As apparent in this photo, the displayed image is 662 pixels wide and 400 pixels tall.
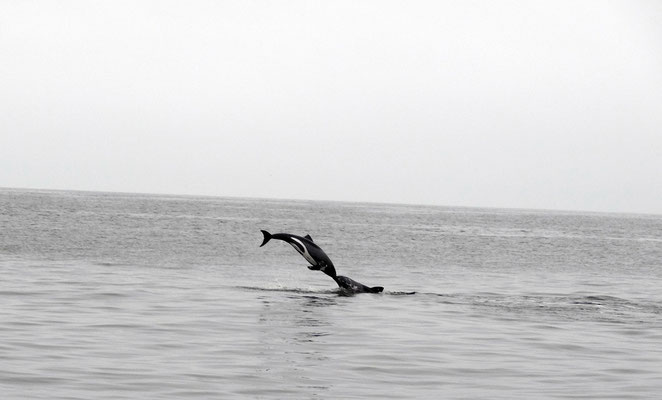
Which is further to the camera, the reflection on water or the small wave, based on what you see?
the small wave

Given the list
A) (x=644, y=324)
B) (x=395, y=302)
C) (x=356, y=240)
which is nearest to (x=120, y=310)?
(x=395, y=302)

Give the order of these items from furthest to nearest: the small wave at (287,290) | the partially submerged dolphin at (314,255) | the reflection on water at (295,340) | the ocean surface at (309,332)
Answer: the small wave at (287,290)
the partially submerged dolphin at (314,255)
the reflection on water at (295,340)
the ocean surface at (309,332)

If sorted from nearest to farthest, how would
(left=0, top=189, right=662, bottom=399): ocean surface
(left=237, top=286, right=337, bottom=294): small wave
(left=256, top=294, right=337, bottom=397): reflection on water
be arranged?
(left=0, top=189, right=662, bottom=399): ocean surface < (left=256, top=294, right=337, bottom=397): reflection on water < (left=237, top=286, right=337, bottom=294): small wave

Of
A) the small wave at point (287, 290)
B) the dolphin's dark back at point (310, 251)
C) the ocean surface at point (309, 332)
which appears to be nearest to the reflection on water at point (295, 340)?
the ocean surface at point (309, 332)

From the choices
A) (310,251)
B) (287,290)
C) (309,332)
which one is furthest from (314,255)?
(309,332)

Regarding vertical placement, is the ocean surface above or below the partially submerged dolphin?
below

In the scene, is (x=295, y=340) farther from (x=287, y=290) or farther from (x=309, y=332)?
(x=287, y=290)

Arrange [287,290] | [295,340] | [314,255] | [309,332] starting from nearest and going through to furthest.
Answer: [295,340], [309,332], [314,255], [287,290]

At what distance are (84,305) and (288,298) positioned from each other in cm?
548

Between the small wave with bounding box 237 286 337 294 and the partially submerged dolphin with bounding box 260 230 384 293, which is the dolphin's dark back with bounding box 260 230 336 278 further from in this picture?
the small wave with bounding box 237 286 337 294

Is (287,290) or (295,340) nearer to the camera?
(295,340)

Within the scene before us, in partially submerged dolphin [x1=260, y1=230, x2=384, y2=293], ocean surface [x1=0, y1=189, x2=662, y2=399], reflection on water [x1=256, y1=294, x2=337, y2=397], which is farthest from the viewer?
partially submerged dolphin [x1=260, y1=230, x2=384, y2=293]

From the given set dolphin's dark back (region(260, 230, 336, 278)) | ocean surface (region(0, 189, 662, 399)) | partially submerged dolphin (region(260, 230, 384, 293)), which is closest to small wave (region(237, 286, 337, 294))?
ocean surface (region(0, 189, 662, 399))

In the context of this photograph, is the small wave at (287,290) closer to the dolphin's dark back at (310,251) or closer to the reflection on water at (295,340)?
the dolphin's dark back at (310,251)
